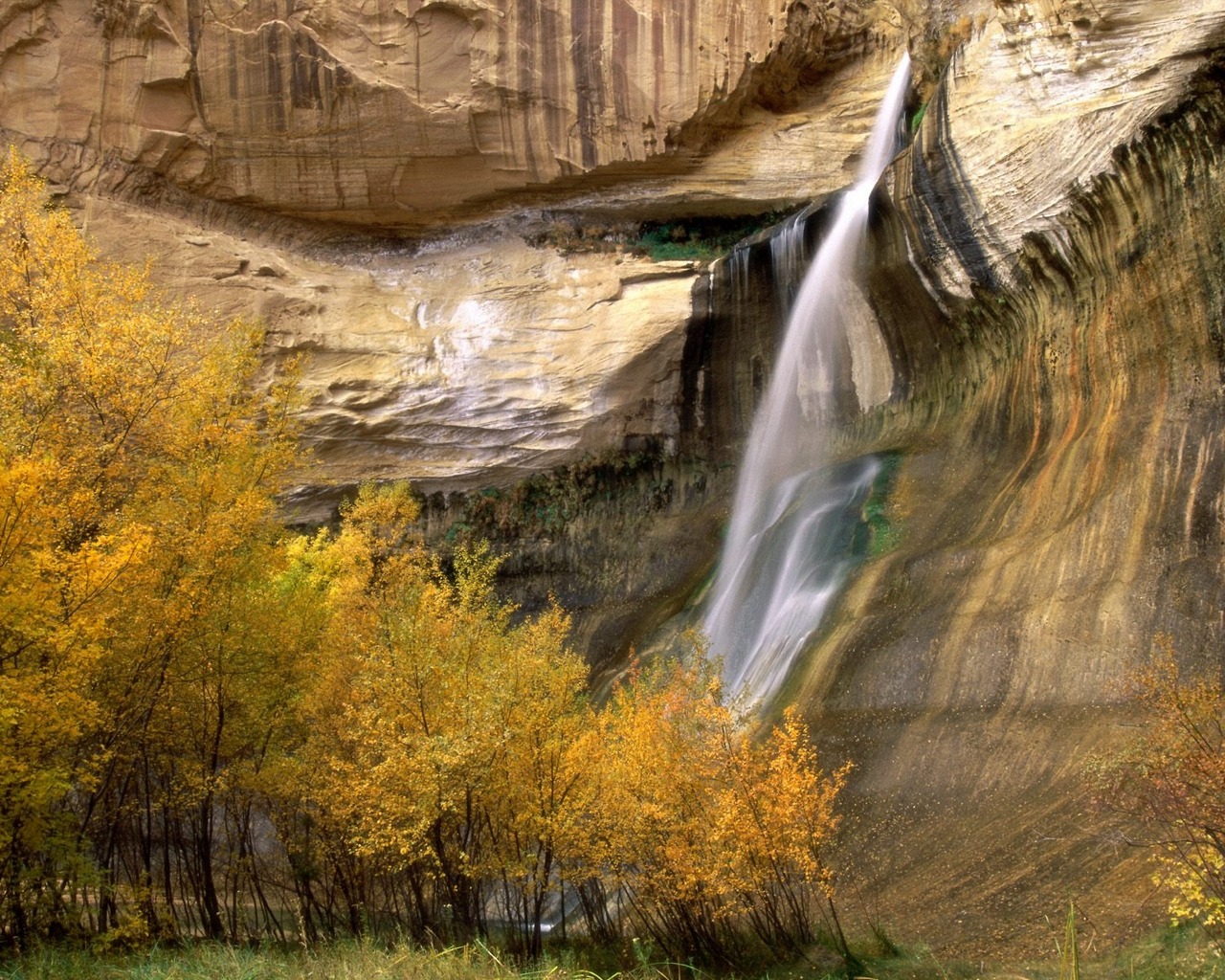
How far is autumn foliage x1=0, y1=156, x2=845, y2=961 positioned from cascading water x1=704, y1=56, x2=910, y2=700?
4.68 metres

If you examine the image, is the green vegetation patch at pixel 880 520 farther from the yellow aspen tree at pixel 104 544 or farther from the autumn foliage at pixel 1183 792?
the yellow aspen tree at pixel 104 544

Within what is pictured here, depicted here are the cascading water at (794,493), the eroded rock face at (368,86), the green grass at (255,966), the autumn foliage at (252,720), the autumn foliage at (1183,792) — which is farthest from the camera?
the eroded rock face at (368,86)

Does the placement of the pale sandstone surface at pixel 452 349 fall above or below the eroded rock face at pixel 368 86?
below

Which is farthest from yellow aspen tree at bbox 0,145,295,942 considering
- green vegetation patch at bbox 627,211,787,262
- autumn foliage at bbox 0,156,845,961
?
green vegetation patch at bbox 627,211,787,262

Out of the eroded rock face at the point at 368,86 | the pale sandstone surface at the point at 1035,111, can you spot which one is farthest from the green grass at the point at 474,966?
the eroded rock face at the point at 368,86

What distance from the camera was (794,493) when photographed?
67.6ft

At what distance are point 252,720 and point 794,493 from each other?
39.4 ft

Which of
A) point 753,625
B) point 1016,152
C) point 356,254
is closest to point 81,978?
point 753,625

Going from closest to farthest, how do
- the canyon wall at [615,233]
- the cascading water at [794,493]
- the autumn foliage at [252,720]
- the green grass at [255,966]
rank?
1. the green grass at [255,966]
2. the autumn foliage at [252,720]
3. the canyon wall at [615,233]
4. the cascading water at [794,493]

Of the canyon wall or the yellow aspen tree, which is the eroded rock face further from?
the yellow aspen tree

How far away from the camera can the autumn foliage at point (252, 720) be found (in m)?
9.39

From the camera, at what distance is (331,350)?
23.6 metres

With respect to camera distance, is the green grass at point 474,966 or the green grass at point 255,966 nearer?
the green grass at point 474,966

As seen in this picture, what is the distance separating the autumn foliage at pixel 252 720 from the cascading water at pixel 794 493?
184 inches
